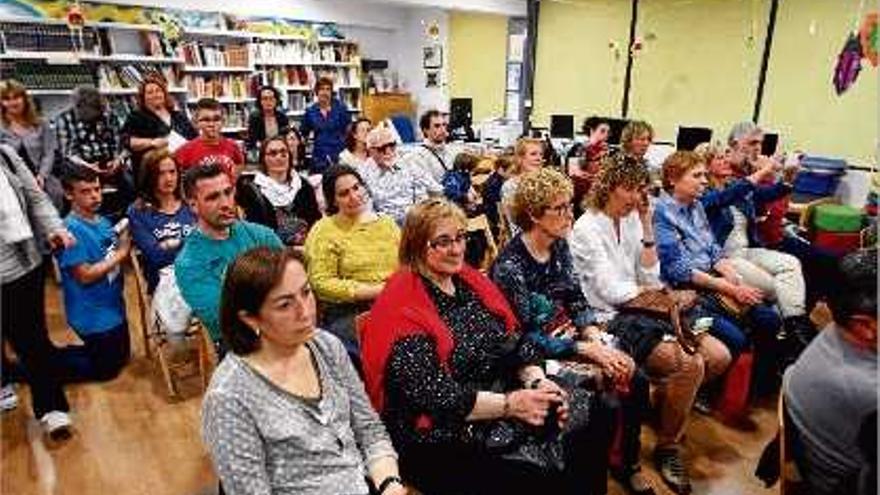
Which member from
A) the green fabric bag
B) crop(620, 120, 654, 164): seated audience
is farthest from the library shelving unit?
the green fabric bag

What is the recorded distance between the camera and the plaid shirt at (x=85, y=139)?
4.51 metres

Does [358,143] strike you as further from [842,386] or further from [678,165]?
[842,386]

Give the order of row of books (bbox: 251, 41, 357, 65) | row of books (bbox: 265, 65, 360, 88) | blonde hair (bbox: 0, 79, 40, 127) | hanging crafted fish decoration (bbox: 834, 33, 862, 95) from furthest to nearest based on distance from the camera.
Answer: row of books (bbox: 265, 65, 360, 88) < row of books (bbox: 251, 41, 357, 65) < hanging crafted fish decoration (bbox: 834, 33, 862, 95) < blonde hair (bbox: 0, 79, 40, 127)

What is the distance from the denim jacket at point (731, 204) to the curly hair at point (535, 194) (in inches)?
53.4

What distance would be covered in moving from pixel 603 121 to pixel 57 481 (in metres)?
6.02

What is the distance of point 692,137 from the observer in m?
6.77

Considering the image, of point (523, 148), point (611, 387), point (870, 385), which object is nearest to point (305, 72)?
point (523, 148)

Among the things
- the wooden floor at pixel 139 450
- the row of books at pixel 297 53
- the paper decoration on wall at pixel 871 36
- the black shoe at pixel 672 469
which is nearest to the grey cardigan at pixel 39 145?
the wooden floor at pixel 139 450

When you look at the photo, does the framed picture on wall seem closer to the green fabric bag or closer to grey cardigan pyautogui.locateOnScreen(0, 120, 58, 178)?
the green fabric bag

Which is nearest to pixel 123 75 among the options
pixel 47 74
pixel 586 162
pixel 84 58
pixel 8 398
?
pixel 84 58

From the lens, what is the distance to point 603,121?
6.95 metres

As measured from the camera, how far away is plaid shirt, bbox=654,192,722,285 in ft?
10.00

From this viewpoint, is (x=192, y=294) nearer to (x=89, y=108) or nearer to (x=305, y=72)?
(x=89, y=108)

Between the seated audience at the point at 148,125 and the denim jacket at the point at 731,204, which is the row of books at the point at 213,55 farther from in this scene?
the denim jacket at the point at 731,204
